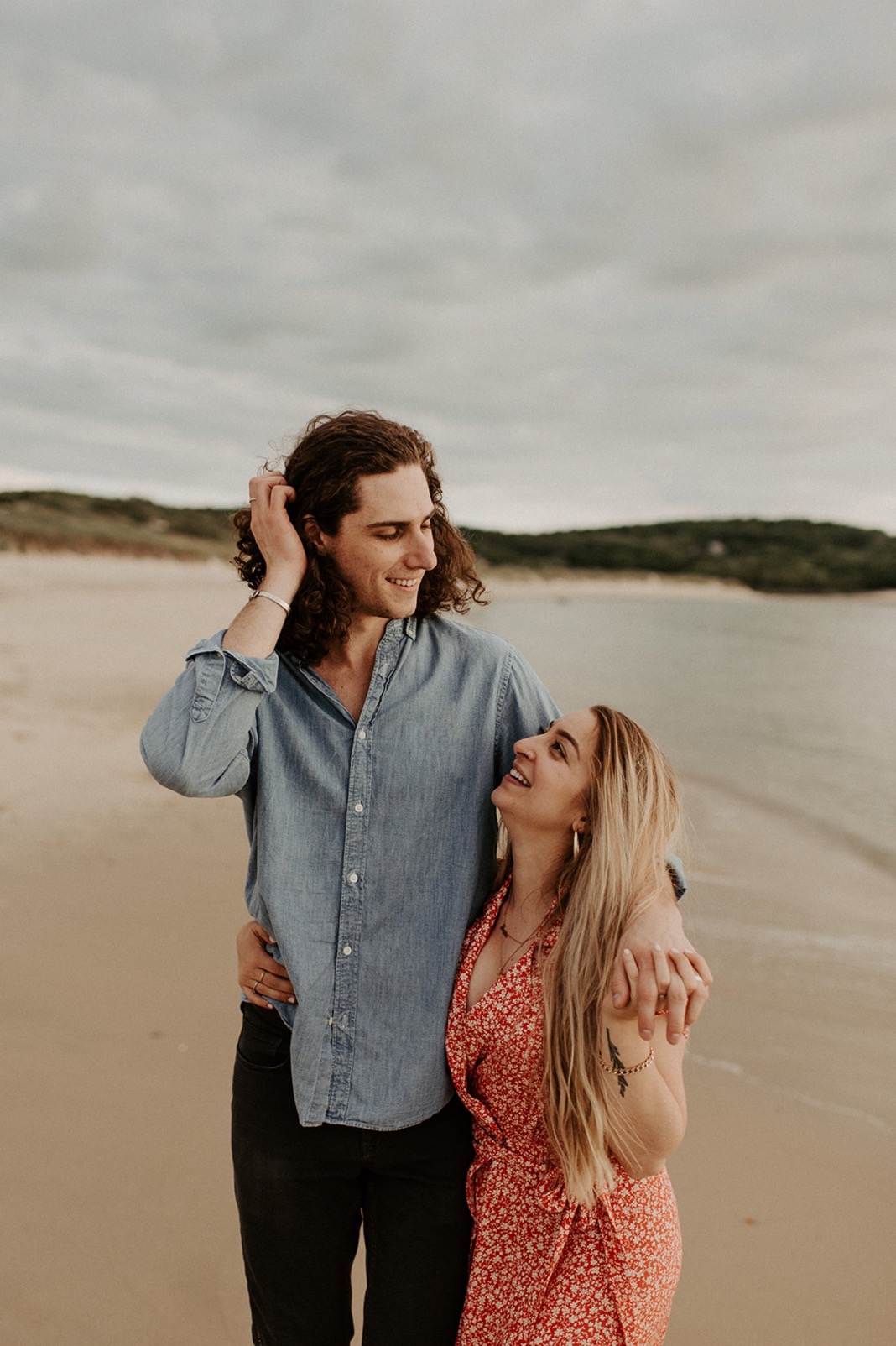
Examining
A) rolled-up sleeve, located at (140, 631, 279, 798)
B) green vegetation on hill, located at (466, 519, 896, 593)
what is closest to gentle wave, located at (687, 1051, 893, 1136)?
rolled-up sleeve, located at (140, 631, 279, 798)

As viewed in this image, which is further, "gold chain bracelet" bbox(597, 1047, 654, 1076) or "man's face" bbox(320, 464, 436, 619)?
"man's face" bbox(320, 464, 436, 619)

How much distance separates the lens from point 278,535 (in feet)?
6.84

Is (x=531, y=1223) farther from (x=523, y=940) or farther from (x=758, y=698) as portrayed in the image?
(x=758, y=698)

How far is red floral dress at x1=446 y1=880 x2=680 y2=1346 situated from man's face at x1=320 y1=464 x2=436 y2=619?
75 centimetres

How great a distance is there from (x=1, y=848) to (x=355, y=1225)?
5.05 metres

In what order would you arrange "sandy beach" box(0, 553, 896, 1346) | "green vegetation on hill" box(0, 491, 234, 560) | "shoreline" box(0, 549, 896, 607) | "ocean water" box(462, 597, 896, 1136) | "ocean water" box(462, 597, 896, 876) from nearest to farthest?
"sandy beach" box(0, 553, 896, 1346)
"ocean water" box(462, 597, 896, 1136)
"ocean water" box(462, 597, 896, 876)
"shoreline" box(0, 549, 896, 607)
"green vegetation on hill" box(0, 491, 234, 560)

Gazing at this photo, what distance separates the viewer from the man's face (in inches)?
81.4

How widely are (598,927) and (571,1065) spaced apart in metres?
0.25

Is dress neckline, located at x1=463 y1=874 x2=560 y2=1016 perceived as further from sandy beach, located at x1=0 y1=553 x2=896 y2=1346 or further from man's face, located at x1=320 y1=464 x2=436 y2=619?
sandy beach, located at x1=0 y1=553 x2=896 y2=1346

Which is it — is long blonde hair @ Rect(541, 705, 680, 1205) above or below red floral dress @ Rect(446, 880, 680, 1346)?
above

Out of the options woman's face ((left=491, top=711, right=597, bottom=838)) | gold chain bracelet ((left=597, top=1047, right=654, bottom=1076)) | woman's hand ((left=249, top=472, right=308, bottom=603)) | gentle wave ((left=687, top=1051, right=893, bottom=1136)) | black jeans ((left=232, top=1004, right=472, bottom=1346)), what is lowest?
gentle wave ((left=687, top=1051, right=893, bottom=1136))

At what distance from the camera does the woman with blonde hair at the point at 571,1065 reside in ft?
6.00

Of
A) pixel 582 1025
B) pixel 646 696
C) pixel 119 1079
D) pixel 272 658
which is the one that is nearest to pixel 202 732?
pixel 272 658

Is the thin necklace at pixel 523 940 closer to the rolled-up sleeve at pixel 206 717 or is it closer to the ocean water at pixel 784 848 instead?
the ocean water at pixel 784 848
